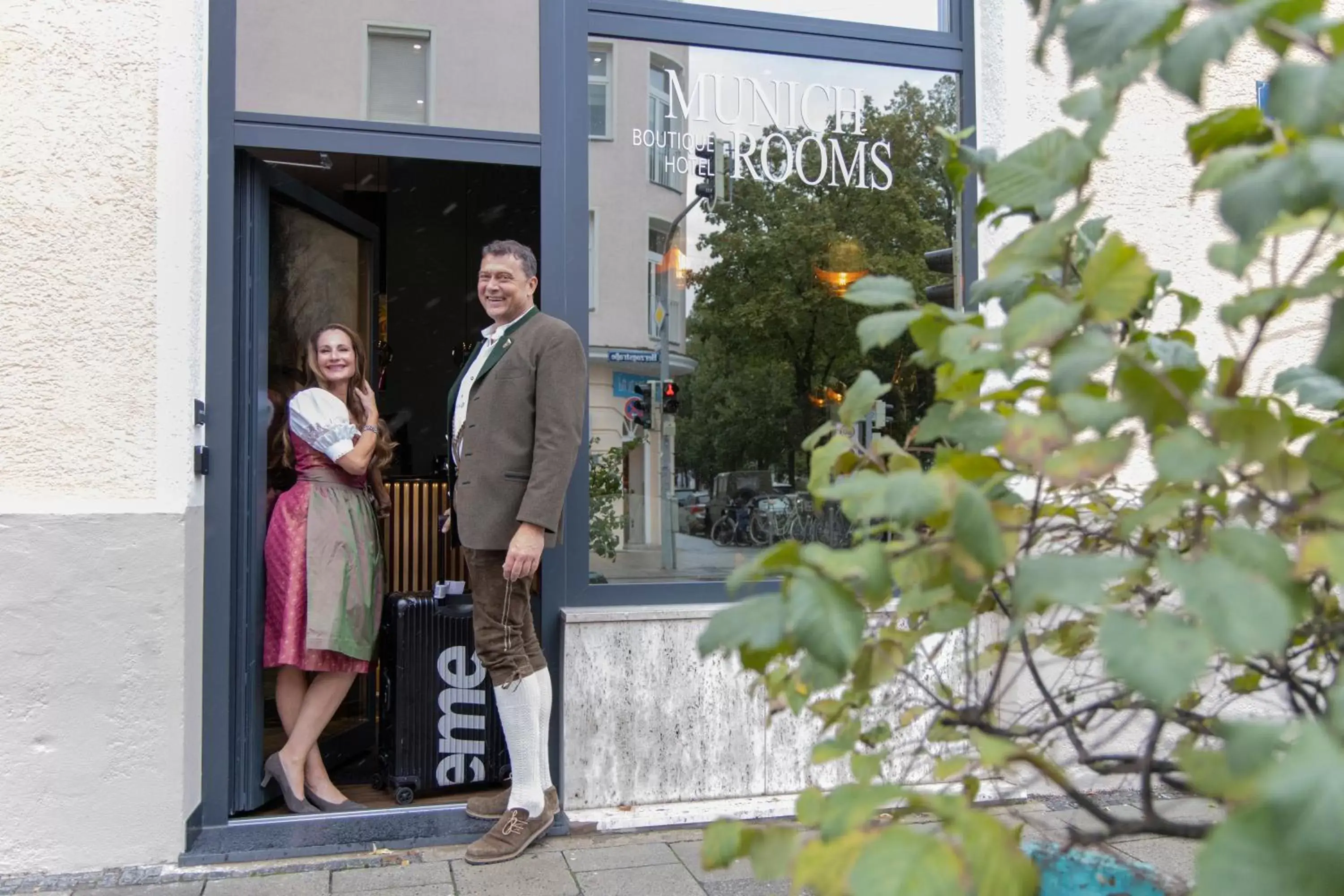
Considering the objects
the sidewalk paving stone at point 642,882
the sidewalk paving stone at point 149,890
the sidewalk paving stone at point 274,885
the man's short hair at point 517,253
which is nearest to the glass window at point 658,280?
the man's short hair at point 517,253

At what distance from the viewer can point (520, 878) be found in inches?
136

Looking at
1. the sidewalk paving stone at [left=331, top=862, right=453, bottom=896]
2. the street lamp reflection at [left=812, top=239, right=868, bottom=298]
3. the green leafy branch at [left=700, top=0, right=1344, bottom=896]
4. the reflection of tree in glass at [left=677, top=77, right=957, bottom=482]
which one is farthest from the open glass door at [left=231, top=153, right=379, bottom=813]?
the green leafy branch at [left=700, top=0, right=1344, bottom=896]

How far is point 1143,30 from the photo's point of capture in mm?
871

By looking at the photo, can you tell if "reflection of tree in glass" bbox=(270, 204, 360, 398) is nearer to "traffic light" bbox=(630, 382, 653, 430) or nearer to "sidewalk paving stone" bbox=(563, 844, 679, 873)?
"traffic light" bbox=(630, 382, 653, 430)

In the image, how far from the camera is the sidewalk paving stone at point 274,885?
332 centimetres

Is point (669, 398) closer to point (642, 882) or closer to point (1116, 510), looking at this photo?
point (642, 882)

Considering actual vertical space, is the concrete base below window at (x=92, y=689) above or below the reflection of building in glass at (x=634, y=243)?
below

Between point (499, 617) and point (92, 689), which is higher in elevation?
point (499, 617)

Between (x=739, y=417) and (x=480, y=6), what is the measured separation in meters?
1.86

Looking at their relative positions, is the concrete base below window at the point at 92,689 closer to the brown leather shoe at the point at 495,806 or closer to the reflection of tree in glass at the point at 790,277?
the brown leather shoe at the point at 495,806

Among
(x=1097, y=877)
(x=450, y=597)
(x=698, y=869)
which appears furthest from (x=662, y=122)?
(x=1097, y=877)

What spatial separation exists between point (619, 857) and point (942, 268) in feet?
8.77

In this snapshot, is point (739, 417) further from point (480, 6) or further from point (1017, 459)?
point (1017, 459)

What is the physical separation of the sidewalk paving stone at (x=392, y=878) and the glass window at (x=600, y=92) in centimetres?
267
